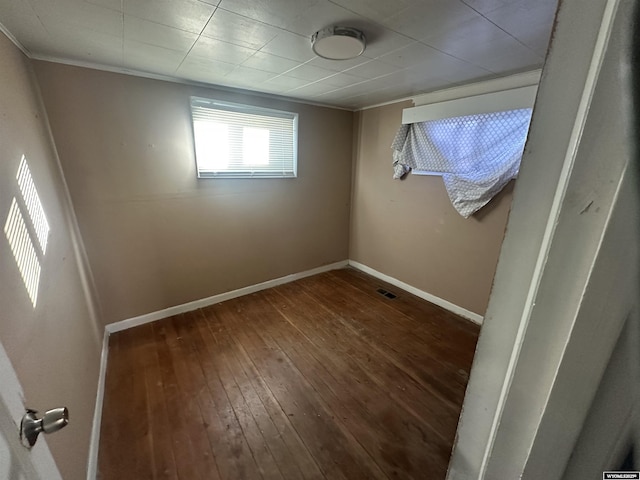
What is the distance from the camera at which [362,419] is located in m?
1.55

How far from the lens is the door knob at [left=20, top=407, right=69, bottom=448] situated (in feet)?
A: 1.52

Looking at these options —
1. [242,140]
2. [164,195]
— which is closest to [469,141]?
[242,140]

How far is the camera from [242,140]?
2.62m

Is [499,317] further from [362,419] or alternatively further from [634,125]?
[362,419]

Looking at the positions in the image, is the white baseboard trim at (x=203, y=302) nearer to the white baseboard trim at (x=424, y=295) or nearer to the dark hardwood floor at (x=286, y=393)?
the dark hardwood floor at (x=286, y=393)

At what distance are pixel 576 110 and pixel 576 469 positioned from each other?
469 mm

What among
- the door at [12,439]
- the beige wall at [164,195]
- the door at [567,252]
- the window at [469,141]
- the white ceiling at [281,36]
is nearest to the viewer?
the door at [567,252]

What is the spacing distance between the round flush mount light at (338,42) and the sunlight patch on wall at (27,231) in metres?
1.54

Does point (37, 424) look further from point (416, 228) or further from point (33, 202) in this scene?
point (416, 228)

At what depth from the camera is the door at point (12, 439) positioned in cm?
41

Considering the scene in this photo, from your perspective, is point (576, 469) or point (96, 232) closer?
point (576, 469)

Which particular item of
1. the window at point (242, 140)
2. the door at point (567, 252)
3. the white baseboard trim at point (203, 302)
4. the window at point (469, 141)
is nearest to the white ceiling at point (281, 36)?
the window at point (469, 141)

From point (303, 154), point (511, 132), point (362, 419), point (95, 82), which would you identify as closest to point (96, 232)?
point (95, 82)

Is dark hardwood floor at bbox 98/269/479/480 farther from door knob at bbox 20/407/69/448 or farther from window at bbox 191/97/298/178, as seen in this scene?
window at bbox 191/97/298/178
